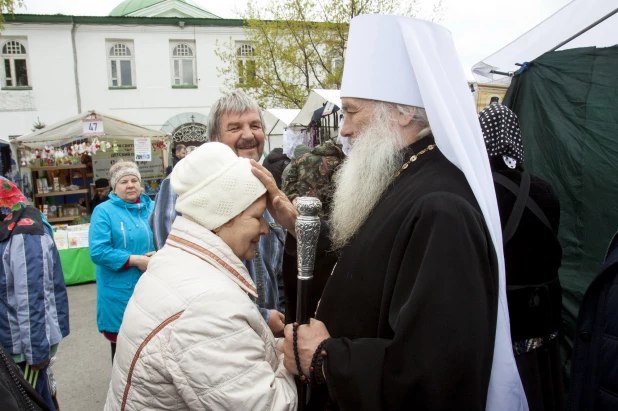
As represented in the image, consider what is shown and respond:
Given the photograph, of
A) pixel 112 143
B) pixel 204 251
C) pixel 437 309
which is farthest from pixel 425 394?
pixel 112 143

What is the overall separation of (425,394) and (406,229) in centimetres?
46

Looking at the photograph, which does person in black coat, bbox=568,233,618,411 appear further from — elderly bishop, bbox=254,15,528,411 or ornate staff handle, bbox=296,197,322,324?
ornate staff handle, bbox=296,197,322,324

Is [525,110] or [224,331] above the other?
[525,110]

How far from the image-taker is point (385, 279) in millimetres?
1389

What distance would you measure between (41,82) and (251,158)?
2088 centimetres

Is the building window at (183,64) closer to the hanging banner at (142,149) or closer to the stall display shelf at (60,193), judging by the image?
the stall display shelf at (60,193)

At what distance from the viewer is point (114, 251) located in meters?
3.79

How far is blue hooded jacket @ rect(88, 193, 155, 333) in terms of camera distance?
3.76 metres

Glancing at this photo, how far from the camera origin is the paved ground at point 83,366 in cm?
390

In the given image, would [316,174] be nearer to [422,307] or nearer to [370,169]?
[370,169]

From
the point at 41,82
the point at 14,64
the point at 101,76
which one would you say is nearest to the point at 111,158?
the point at 101,76

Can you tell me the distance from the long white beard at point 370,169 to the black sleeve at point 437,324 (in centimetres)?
33

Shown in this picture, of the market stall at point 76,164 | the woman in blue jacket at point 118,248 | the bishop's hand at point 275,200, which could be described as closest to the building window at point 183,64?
the market stall at point 76,164

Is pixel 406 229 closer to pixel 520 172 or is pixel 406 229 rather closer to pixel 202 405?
pixel 202 405
